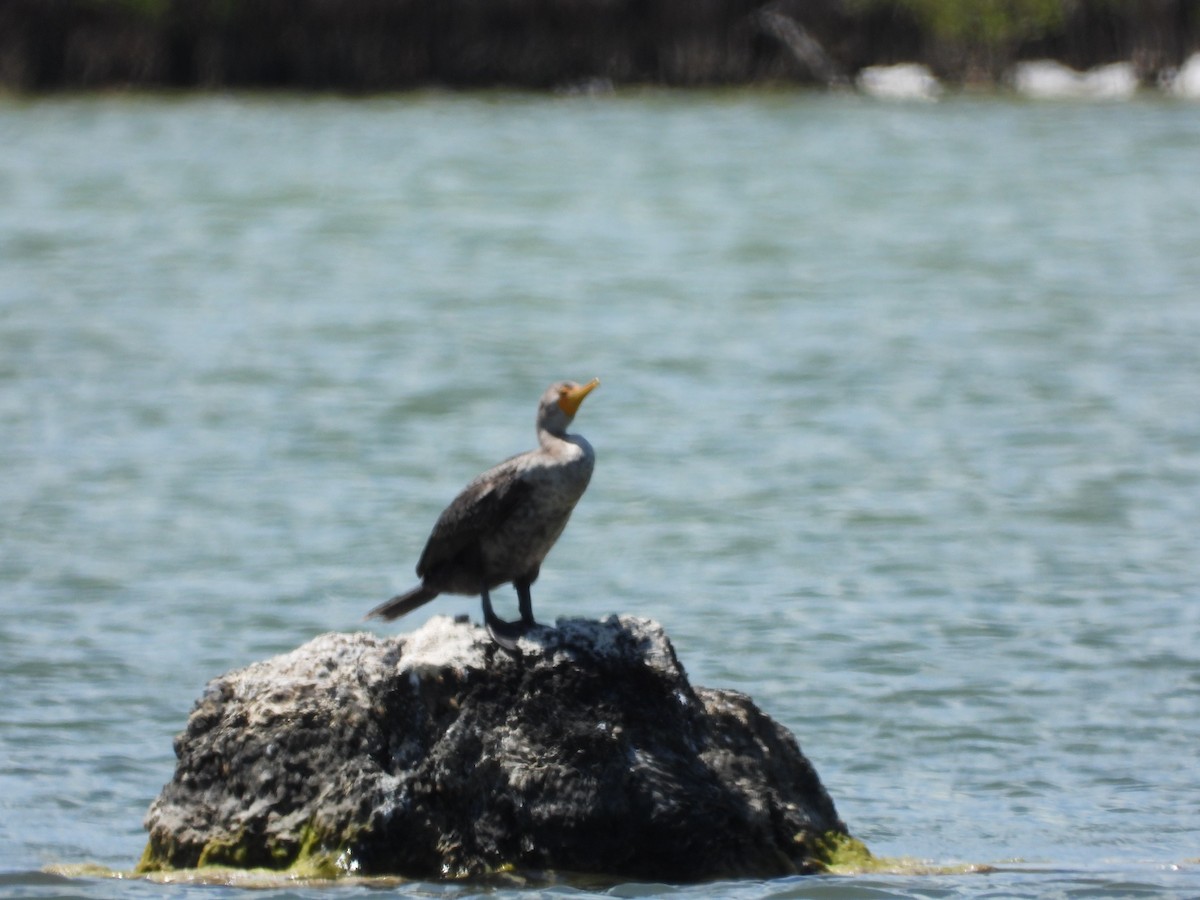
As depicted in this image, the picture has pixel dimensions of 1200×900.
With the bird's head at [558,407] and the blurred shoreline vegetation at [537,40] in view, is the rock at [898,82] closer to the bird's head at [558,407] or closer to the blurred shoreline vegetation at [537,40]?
the blurred shoreline vegetation at [537,40]

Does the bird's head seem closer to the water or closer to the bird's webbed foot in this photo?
the bird's webbed foot

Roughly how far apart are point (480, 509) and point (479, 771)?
0.72 meters

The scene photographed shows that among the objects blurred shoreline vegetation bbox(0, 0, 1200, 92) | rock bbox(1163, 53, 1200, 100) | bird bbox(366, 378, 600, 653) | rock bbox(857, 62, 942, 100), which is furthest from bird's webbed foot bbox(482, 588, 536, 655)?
rock bbox(1163, 53, 1200, 100)

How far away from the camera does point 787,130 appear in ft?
108

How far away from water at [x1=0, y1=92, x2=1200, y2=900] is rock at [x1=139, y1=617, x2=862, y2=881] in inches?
7.1

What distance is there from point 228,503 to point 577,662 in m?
7.59

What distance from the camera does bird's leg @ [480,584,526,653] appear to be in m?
6.07

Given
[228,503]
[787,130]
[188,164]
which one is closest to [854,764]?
[228,503]

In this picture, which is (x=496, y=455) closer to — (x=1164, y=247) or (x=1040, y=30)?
(x=1164, y=247)

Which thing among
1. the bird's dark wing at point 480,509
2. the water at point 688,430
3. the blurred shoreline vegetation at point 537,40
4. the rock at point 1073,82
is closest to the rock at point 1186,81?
the blurred shoreline vegetation at point 537,40

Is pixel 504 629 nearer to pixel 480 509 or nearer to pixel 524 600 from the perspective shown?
pixel 524 600

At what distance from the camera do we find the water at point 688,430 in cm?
839

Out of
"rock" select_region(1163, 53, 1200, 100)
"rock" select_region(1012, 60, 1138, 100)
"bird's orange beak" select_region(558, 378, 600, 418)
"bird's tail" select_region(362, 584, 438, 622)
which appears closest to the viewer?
"bird's orange beak" select_region(558, 378, 600, 418)

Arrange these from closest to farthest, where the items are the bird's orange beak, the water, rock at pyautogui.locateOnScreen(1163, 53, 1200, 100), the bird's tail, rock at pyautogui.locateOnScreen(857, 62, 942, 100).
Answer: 1. the bird's orange beak
2. the bird's tail
3. the water
4. rock at pyautogui.locateOnScreen(1163, 53, 1200, 100)
5. rock at pyautogui.locateOnScreen(857, 62, 942, 100)
